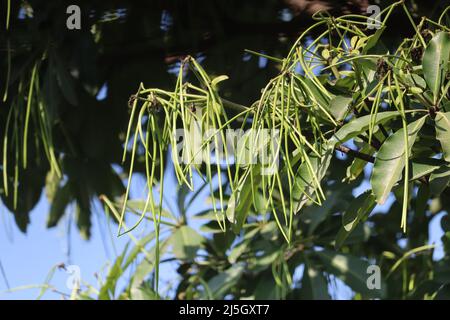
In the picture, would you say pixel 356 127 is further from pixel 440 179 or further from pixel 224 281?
pixel 224 281

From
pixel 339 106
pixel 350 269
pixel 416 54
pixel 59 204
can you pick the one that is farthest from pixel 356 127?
pixel 59 204

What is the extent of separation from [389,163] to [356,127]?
52mm

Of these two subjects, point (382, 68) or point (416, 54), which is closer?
point (382, 68)

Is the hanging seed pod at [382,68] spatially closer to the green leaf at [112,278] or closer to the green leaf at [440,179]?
the green leaf at [440,179]

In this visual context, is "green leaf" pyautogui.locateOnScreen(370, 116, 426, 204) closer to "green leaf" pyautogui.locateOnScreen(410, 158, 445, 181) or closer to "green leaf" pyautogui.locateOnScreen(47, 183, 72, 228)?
"green leaf" pyautogui.locateOnScreen(410, 158, 445, 181)

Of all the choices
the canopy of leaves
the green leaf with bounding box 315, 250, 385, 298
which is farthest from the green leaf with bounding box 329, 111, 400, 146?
the green leaf with bounding box 315, 250, 385, 298

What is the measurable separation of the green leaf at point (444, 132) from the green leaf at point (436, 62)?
0.03 m

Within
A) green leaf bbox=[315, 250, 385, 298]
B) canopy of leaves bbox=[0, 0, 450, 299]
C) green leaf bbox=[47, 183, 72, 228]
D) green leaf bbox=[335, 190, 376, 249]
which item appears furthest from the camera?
green leaf bbox=[47, 183, 72, 228]

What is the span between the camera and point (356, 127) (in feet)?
2.86

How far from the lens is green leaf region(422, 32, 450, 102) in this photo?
86 centimetres

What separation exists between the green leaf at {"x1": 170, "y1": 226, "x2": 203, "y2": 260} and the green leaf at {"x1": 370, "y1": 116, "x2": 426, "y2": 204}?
81cm

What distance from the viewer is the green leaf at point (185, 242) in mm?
1622

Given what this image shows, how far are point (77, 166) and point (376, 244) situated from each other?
0.71 metres

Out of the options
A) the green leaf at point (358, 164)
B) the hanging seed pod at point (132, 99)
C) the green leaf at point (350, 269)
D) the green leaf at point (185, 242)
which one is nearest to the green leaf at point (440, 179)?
the green leaf at point (358, 164)
